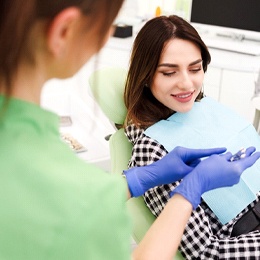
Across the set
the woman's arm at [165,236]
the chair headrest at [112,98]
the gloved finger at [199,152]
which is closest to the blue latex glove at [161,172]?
the gloved finger at [199,152]

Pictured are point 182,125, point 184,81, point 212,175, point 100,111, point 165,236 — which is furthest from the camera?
point 100,111

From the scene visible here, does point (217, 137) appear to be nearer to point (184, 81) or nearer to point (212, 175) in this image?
point (184, 81)

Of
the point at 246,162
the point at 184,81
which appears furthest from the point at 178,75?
the point at 246,162

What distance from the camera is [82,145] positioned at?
1.98 metres

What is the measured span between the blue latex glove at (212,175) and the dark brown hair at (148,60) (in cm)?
42

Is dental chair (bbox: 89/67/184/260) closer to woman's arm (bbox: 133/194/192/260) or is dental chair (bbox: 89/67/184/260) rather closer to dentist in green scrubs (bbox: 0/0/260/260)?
woman's arm (bbox: 133/194/192/260)

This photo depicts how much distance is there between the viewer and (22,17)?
0.49m

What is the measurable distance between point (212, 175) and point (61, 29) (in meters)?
0.80

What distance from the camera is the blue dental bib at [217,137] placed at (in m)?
1.45

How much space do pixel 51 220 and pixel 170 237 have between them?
488 millimetres

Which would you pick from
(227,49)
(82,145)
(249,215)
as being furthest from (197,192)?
(227,49)

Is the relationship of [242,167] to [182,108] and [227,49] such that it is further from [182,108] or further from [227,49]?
[227,49]

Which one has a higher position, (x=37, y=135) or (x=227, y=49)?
(x=37, y=135)

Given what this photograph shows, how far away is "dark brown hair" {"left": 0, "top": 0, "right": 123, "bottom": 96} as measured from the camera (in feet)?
1.58
